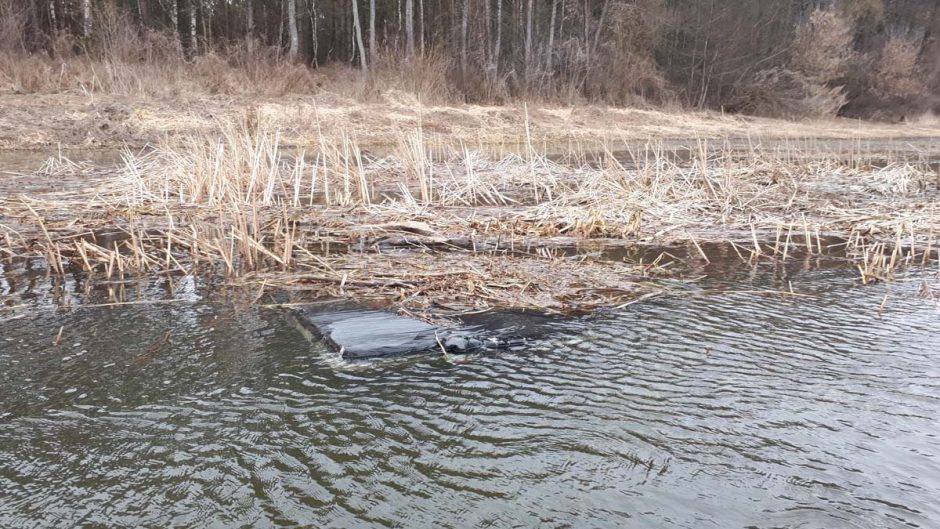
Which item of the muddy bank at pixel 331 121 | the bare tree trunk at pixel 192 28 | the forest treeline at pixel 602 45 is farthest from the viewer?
the forest treeline at pixel 602 45

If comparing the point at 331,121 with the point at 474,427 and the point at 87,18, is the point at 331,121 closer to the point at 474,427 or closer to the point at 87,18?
the point at 87,18

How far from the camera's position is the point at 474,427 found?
2.76 metres

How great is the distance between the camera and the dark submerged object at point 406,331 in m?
3.50

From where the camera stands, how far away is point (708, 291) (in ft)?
15.8

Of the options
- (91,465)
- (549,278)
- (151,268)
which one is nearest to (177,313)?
(151,268)

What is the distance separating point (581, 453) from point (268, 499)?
1140 mm

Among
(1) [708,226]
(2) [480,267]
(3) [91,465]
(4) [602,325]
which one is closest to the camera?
(3) [91,465]

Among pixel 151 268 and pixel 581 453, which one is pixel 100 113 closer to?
pixel 151 268

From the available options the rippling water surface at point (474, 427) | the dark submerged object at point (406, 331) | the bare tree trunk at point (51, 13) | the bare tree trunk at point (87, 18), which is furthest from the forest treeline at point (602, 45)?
the rippling water surface at point (474, 427)

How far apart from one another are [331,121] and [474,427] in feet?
48.6

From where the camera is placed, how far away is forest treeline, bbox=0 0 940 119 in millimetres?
22938

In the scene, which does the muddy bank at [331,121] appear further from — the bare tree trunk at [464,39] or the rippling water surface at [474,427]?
the rippling water surface at [474,427]

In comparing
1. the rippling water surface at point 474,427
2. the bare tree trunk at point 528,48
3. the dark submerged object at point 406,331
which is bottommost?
the rippling water surface at point 474,427

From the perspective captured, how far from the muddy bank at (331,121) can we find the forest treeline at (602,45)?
1993mm
